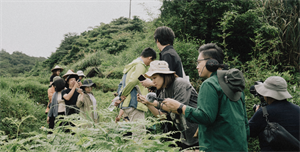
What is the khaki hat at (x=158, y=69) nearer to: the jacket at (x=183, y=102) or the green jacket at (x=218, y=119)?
the jacket at (x=183, y=102)

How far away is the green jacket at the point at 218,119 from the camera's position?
1.71m

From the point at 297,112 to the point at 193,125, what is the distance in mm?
1199

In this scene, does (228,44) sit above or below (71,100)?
above

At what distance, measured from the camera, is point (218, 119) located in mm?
1773

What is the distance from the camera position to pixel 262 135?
7.68 feet

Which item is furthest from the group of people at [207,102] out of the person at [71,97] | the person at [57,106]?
the person at [57,106]

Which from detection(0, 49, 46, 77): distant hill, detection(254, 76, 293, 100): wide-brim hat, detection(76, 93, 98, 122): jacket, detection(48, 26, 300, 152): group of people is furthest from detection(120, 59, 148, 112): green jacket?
detection(0, 49, 46, 77): distant hill

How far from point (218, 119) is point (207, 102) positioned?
0.67 feet

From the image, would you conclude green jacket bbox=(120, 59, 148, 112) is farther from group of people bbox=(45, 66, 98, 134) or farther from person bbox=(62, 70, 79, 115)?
person bbox=(62, 70, 79, 115)

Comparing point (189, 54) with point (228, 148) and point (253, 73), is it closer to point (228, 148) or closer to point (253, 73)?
point (253, 73)

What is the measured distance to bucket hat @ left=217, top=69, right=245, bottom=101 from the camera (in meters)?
1.73

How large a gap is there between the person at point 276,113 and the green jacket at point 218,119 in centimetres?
75

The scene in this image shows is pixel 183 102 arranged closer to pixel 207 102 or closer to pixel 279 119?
pixel 207 102

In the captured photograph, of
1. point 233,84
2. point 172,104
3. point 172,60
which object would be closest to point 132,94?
point 172,60
